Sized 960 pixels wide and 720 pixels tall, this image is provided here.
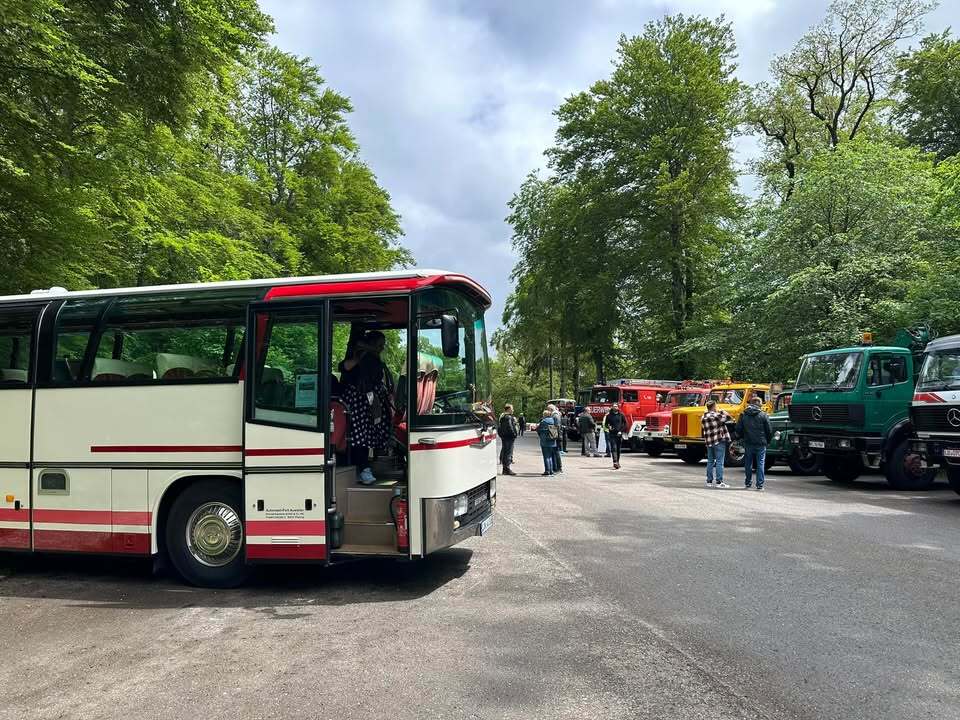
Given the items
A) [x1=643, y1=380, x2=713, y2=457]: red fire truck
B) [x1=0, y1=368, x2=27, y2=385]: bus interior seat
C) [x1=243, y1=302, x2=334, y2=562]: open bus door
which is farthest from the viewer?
[x1=643, y1=380, x2=713, y2=457]: red fire truck

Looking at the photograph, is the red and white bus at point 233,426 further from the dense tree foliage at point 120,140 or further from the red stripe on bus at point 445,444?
the dense tree foliage at point 120,140

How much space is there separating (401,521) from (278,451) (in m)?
1.27

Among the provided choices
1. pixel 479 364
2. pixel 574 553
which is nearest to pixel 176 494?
pixel 479 364

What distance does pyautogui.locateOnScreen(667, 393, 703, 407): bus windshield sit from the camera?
24438 mm

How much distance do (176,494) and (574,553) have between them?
13.7ft

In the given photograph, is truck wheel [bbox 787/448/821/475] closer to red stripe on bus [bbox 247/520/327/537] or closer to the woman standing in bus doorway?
the woman standing in bus doorway

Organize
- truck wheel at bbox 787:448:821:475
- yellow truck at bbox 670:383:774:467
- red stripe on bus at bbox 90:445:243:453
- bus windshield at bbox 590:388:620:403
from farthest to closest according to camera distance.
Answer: bus windshield at bbox 590:388:620:403, yellow truck at bbox 670:383:774:467, truck wheel at bbox 787:448:821:475, red stripe on bus at bbox 90:445:243:453

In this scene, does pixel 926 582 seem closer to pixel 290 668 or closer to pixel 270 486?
pixel 290 668

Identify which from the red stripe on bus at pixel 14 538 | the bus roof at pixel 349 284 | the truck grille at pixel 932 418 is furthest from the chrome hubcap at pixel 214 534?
the truck grille at pixel 932 418

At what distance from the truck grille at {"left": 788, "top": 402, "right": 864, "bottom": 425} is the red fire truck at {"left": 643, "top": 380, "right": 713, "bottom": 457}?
771 cm

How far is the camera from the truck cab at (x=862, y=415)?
565 inches

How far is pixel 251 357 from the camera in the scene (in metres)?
6.64

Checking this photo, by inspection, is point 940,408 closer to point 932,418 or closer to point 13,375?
point 932,418

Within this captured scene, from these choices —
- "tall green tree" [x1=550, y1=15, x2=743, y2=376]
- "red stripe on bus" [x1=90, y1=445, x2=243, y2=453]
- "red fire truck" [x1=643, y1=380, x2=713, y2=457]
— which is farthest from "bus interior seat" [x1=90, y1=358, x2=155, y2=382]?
"tall green tree" [x1=550, y1=15, x2=743, y2=376]
